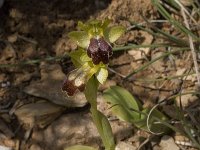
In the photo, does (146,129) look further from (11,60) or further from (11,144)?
(11,60)

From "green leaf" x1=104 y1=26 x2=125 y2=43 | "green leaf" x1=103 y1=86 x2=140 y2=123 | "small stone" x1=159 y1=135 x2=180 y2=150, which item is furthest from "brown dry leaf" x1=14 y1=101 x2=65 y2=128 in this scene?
"green leaf" x1=104 y1=26 x2=125 y2=43

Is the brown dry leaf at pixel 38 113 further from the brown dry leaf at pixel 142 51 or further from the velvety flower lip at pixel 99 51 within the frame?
the velvety flower lip at pixel 99 51

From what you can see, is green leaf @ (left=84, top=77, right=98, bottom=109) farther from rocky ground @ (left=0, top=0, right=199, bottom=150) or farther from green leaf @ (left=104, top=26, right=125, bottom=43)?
rocky ground @ (left=0, top=0, right=199, bottom=150)

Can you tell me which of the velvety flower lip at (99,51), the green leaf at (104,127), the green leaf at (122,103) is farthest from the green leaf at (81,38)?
the green leaf at (122,103)

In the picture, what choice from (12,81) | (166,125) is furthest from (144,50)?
(12,81)

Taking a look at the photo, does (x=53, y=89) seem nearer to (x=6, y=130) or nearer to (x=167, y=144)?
(x=6, y=130)

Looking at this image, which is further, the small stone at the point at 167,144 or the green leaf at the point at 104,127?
the small stone at the point at 167,144
